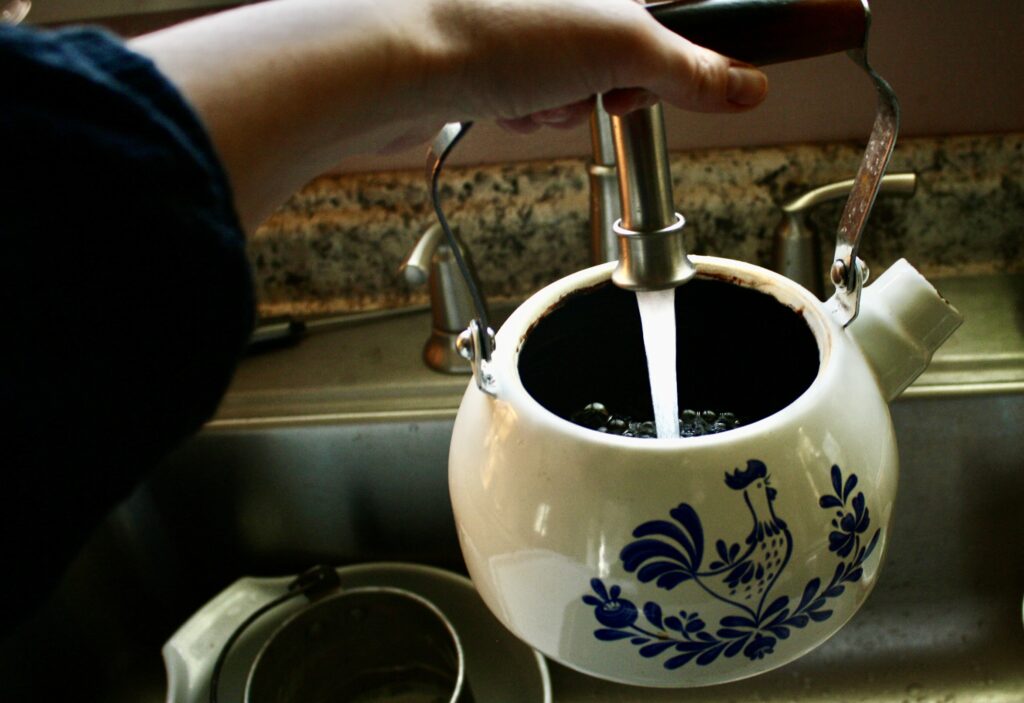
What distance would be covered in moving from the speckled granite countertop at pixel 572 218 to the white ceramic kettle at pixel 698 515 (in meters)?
0.37

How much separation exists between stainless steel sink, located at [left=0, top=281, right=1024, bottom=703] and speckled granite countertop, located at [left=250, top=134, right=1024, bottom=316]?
0.05m

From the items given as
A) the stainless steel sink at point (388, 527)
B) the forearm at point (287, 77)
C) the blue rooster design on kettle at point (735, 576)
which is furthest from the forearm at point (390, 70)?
the stainless steel sink at point (388, 527)

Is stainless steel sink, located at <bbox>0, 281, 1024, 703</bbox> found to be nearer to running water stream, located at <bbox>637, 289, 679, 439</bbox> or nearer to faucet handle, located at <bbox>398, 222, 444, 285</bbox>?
faucet handle, located at <bbox>398, 222, 444, 285</bbox>

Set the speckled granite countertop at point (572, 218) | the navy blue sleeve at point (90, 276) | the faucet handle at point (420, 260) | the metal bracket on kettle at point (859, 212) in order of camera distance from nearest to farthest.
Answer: the navy blue sleeve at point (90, 276) < the metal bracket on kettle at point (859, 212) < the faucet handle at point (420, 260) < the speckled granite countertop at point (572, 218)

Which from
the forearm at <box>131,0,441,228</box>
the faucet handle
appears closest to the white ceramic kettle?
the forearm at <box>131,0,441,228</box>

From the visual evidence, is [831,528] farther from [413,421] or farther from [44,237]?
[413,421]

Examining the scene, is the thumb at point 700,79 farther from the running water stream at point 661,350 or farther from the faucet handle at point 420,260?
the faucet handle at point 420,260

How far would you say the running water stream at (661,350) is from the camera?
0.34 m

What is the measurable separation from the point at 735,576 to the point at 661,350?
0.09 m

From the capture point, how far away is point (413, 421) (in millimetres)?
674

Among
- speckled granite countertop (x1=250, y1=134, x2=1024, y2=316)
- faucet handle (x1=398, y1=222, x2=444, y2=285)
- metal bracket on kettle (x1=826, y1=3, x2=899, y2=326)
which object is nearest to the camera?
metal bracket on kettle (x1=826, y1=3, x2=899, y2=326)

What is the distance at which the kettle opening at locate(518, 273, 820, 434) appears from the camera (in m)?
0.39

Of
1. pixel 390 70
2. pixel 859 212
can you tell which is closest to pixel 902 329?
pixel 859 212

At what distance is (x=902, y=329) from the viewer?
368 mm
